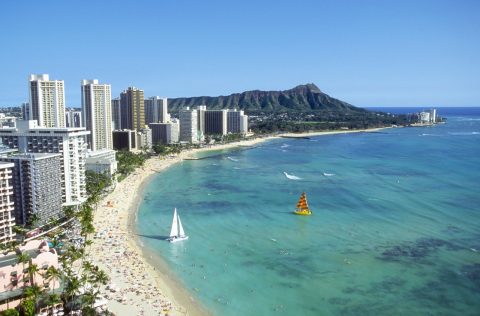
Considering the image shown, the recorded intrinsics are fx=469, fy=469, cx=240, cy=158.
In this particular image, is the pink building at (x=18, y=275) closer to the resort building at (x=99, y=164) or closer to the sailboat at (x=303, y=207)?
the sailboat at (x=303, y=207)

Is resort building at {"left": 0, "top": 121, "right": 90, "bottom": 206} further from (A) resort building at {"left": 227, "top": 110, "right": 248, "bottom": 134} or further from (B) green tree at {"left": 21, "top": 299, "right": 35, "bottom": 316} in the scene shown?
(A) resort building at {"left": 227, "top": 110, "right": 248, "bottom": 134}

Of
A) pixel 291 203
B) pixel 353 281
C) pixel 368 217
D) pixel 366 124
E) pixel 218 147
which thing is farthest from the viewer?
pixel 366 124

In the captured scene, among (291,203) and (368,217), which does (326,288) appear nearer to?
(368,217)

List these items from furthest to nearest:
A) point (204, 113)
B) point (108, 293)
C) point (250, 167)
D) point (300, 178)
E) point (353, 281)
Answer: point (204, 113) → point (250, 167) → point (300, 178) → point (353, 281) → point (108, 293)

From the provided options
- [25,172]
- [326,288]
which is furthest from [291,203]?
[25,172]

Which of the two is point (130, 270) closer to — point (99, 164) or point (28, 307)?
point (28, 307)

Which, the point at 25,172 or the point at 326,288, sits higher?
the point at 25,172

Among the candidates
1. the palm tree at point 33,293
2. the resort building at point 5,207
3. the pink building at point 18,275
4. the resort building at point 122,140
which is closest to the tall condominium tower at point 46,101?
the resort building at point 122,140

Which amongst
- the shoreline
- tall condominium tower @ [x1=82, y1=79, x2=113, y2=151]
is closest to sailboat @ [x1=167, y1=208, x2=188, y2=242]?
the shoreline
